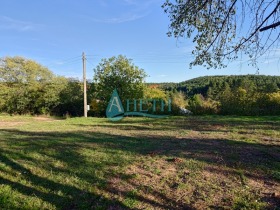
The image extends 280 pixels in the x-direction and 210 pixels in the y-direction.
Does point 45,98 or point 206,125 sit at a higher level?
point 45,98

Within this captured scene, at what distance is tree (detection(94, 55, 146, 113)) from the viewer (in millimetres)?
18797

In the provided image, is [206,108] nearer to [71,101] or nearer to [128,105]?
[128,105]

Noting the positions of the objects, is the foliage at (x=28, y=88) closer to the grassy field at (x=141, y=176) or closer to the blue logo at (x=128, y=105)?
the blue logo at (x=128, y=105)

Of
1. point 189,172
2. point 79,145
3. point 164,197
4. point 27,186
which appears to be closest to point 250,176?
point 189,172

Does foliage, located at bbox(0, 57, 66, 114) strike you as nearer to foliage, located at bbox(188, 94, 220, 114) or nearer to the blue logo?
the blue logo

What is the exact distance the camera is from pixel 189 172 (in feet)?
12.5

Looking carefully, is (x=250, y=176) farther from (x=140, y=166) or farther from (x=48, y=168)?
(x=48, y=168)

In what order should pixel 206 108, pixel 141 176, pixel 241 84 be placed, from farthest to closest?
pixel 241 84 < pixel 206 108 < pixel 141 176

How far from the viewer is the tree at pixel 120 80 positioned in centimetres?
1880

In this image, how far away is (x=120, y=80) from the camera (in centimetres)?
1889

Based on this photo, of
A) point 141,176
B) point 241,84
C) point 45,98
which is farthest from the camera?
point 45,98

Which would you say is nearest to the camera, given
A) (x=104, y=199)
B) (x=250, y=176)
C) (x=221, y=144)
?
(x=104, y=199)

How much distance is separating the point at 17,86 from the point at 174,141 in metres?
23.8

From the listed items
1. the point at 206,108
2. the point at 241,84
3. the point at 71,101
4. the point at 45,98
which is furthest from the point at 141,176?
the point at 45,98
